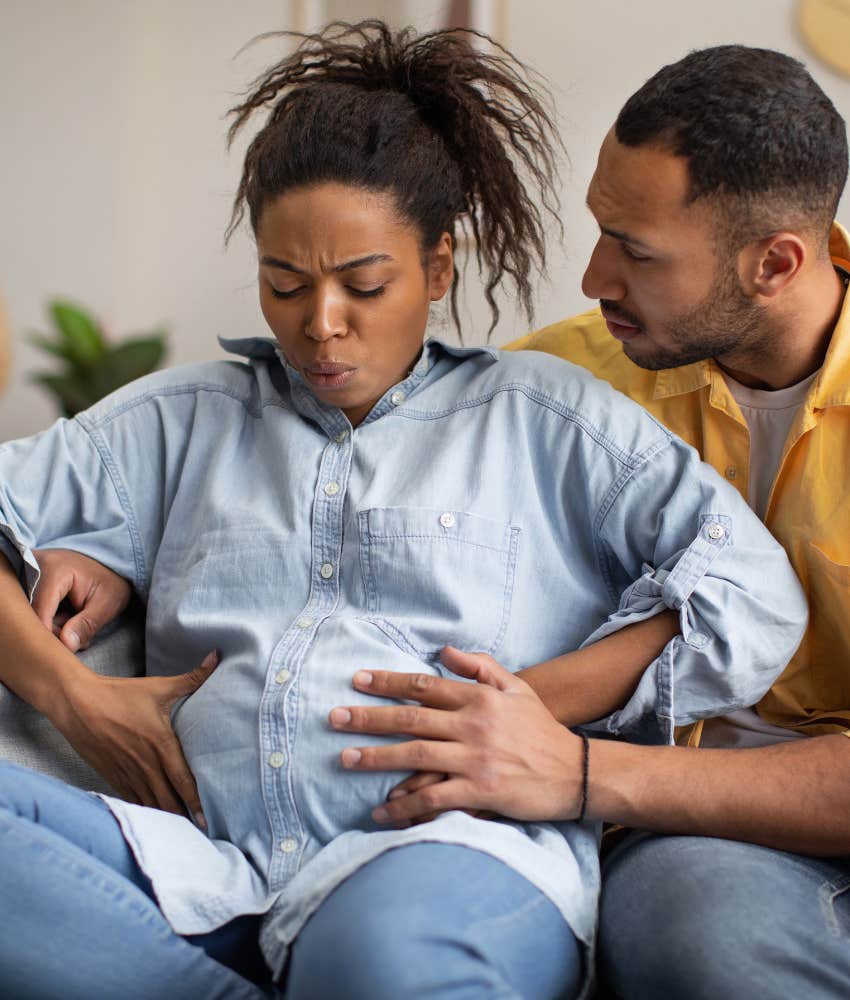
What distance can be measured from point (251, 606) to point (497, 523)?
280 mm

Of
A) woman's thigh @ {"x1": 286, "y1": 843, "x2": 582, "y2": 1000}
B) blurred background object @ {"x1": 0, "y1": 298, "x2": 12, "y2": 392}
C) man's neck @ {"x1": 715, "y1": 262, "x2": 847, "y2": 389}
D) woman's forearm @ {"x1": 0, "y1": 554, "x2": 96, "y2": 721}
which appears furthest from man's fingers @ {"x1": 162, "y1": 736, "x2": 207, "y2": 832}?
blurred background object @ {"x1": 0, "y1": 298, "x2": 12, "y2": 392}

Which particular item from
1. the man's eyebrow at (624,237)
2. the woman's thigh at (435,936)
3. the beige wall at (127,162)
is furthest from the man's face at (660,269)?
the beige wall at (127,162)

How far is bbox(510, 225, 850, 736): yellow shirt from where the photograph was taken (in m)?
1.24

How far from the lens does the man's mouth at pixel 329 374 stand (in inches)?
49.1

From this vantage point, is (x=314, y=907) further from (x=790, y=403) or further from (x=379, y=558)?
(x=790, y=403)

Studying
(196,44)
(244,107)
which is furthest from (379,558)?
(196,44)

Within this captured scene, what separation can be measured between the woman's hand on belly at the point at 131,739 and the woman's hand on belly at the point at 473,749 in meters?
0.20

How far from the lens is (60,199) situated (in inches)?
110

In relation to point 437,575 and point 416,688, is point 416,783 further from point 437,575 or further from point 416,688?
point 437,575

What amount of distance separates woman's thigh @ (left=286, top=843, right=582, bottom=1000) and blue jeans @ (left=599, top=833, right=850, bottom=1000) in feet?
0.22

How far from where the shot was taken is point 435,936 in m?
0.89

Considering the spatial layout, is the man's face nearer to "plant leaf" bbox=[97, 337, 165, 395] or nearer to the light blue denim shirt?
the light blue denim shirt

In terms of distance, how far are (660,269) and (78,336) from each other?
1702 millimetres

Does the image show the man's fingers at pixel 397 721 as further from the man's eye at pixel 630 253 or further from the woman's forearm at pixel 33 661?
the man's eye at pixel 630 253
